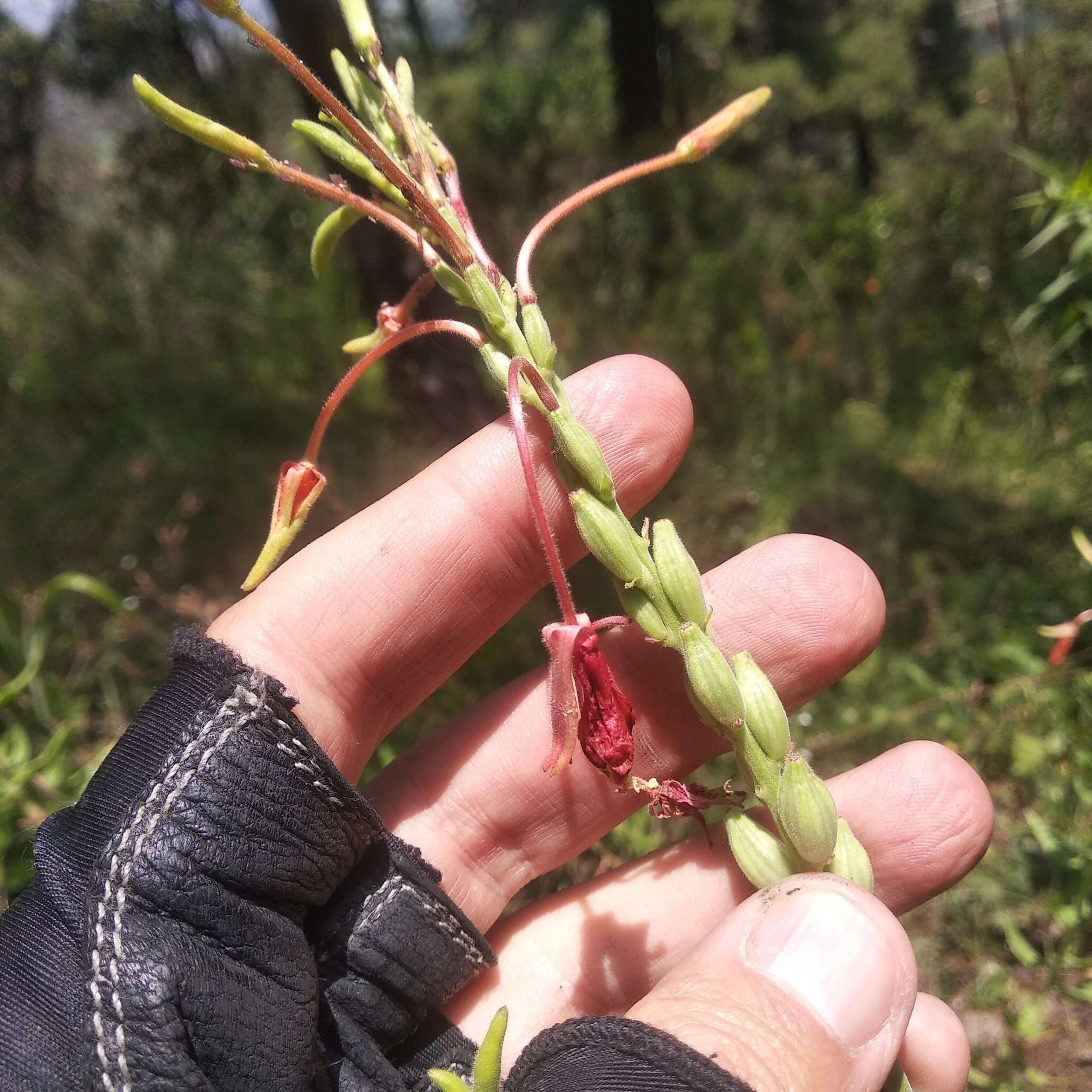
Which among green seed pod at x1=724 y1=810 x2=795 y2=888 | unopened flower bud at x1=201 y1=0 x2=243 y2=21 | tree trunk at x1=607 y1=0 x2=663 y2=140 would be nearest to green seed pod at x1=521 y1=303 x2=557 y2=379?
unopened flower bud at x1=201 y1=0 x2=243 y2=21

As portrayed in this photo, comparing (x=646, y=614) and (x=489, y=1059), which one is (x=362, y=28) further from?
(x=489, y=1059)

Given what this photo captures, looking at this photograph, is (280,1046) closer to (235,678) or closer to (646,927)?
(235,678)

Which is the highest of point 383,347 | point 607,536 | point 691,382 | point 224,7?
point 224,7

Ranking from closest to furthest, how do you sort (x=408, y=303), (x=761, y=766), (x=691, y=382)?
(x=761, y=766)
(x=408, y=303)
(x=691, y=382)

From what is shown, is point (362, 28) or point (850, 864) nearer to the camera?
point (362, 28)

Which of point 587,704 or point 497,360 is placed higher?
point 497,360

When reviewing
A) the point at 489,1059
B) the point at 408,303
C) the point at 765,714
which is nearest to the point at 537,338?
the point at 408,303

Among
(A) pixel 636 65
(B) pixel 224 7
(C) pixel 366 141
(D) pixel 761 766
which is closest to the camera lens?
(B) pixel 224 7

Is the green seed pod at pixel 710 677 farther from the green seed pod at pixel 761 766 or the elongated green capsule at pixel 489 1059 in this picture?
the elongated green capsule at pixel 489 1059
